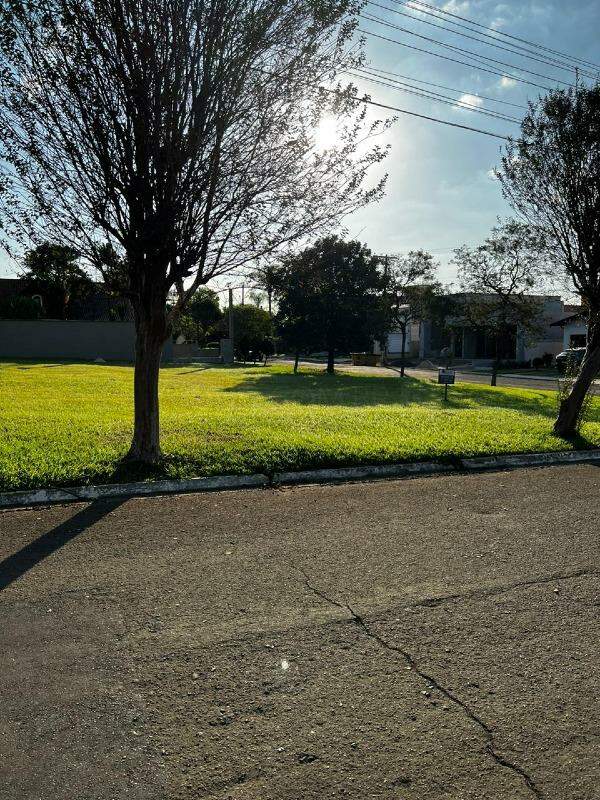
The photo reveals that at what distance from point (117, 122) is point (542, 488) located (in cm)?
605

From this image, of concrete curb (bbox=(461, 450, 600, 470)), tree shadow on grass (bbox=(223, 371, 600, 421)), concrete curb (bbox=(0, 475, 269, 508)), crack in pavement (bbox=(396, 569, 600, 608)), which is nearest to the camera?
crack in pavement (bbox=(396, 569, 600, 608))

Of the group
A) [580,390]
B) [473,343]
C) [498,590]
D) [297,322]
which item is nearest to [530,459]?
[580,390]

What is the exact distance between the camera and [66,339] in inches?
1361

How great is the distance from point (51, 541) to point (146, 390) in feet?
9.54

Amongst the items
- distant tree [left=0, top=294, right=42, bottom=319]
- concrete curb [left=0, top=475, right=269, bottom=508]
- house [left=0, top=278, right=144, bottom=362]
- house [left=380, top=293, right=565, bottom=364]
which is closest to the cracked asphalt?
concrete curb [left=0, top=475, right=269, bottom=508]

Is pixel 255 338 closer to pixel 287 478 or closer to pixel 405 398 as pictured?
pixel 405 398

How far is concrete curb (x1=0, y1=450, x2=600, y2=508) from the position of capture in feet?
20.5

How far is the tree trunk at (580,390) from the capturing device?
10.5 m

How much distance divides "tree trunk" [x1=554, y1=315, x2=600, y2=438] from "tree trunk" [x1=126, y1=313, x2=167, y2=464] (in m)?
6.77

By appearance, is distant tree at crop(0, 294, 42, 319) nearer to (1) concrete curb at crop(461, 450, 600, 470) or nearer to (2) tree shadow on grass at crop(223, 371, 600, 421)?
(2) tree shadow on grass at crop(223, 371, 600, 421)

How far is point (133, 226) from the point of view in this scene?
6.80m

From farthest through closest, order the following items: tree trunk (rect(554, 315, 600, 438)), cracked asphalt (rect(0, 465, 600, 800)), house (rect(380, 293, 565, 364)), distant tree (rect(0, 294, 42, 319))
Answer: house (rect(380, 293, 565, 364)) → distant tree (rect(0, 294, 42, 319)) → tree trunk (rect(554, 315, 600, 438)) → cracked asphalt (rect(0, 465, 600, 800))

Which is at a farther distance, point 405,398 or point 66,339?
point 66,339

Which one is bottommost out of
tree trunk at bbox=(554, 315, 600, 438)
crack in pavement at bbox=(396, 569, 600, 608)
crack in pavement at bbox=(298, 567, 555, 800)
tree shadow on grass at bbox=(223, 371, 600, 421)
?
crack in pavement at bbox=(298, 567, 555, 800)
